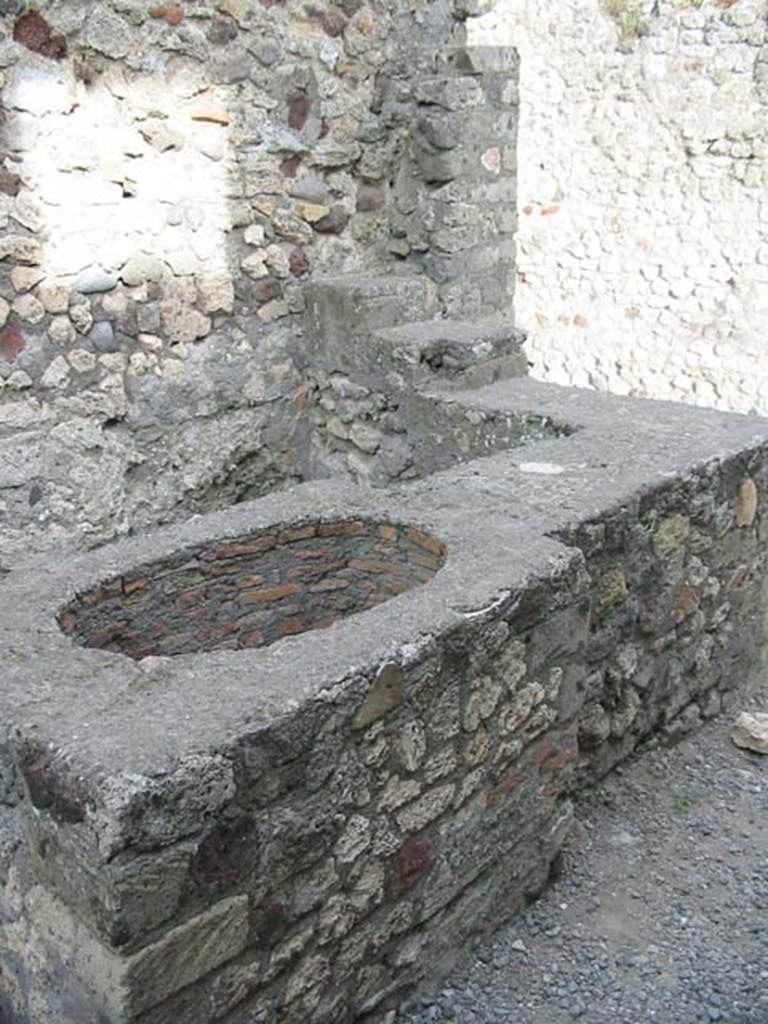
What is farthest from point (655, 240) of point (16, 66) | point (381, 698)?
point (381, 698)

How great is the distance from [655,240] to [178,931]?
6364 millimetres

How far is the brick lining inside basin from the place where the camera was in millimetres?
2697

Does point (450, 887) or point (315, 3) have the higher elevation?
point (315, 3)

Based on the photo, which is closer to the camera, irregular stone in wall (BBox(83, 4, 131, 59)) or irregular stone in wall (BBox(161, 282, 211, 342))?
irregular stone in wall (BBox(83, 4, 131, 59))

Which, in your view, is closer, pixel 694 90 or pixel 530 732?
pixel 530 732

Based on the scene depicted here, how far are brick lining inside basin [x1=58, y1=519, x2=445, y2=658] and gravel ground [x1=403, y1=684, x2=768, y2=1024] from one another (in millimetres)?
894

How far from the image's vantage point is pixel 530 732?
2.55m

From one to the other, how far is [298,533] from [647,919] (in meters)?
1.33

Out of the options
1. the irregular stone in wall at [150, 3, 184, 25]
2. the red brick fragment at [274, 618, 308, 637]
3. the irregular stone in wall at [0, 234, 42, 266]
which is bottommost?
the red brick fragment at [274, 618, 308, 637]

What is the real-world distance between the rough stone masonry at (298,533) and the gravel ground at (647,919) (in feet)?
0.31

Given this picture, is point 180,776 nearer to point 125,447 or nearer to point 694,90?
point 125,447

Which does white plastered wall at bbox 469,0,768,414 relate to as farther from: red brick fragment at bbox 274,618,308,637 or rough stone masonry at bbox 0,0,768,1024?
red brick fragment at bbox 274,618,308,637

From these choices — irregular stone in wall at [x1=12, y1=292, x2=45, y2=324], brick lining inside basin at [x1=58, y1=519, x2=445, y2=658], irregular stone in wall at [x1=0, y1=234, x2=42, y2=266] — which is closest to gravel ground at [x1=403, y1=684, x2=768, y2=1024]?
brick lining inside basin at [x1=58, y1=519, x2=445, y2=658]

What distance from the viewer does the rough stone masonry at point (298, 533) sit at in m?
1.91
